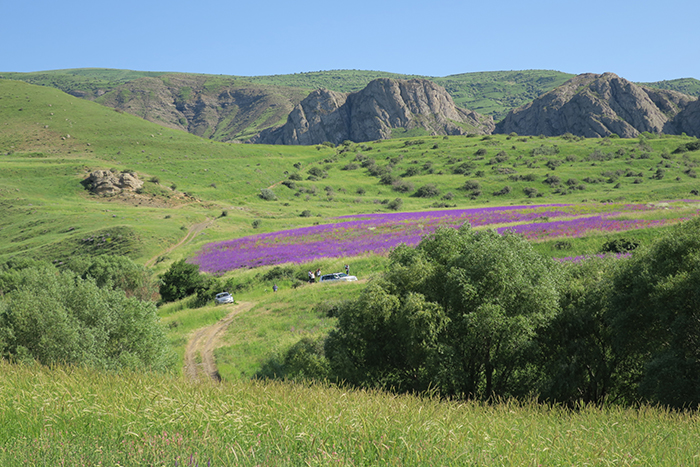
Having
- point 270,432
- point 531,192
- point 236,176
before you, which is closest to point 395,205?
point 531,192

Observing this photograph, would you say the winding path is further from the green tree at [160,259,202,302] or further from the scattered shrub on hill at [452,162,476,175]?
the scattered shrub on hill at [452,162,476,175]

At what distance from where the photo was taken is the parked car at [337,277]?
130ft

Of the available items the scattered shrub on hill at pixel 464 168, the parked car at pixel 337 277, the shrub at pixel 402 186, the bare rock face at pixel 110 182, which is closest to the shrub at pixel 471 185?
the shrub at pixel 402 186

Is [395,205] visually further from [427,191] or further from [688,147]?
[688,147]

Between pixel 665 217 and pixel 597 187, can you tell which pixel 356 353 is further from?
pixel 597 187

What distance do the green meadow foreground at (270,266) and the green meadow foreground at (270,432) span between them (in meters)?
0.03

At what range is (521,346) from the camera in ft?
55.5

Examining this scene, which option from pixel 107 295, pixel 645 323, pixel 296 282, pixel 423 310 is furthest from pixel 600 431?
pixel 296 282

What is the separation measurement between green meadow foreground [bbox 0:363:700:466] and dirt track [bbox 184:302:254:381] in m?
17.7

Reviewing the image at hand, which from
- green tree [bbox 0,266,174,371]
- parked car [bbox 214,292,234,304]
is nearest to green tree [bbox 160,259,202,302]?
parked car [bbox 214,292,234,304]

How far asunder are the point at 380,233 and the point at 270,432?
5185 cm

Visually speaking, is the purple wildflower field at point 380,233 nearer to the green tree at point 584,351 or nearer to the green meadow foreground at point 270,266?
the green meadow foreground at point 270,266

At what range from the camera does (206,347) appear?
3016 cm

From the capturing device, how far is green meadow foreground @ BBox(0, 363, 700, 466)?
4730mm
